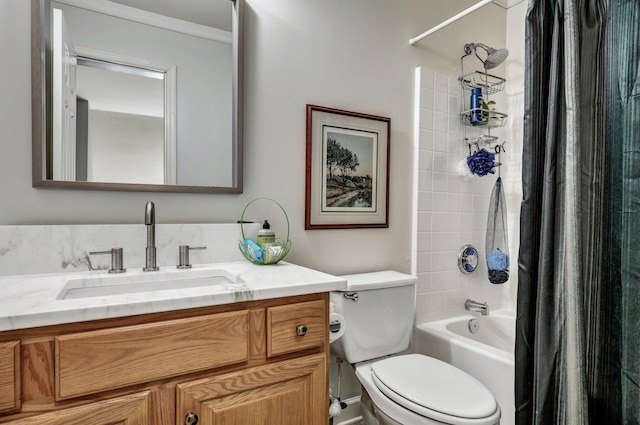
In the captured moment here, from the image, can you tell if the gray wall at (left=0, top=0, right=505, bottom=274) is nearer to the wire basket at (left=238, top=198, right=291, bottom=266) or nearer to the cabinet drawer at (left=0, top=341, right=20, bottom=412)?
the wire basket at (left=238, top=198, right=291, bottom=266)

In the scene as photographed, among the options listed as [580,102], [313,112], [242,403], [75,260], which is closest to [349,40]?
[313,112]

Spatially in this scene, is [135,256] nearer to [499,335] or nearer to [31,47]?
[31,47]

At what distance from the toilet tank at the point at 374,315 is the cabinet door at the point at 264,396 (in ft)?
1.34

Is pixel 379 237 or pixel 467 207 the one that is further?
pixel 467 207

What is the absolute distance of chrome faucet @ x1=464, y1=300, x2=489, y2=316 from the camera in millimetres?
2117

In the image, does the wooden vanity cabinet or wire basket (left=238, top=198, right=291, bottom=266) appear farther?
wire basket (left=238, top=198, right=291, bottom=266)

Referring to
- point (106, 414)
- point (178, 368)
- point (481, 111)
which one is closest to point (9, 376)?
point (106, 414)

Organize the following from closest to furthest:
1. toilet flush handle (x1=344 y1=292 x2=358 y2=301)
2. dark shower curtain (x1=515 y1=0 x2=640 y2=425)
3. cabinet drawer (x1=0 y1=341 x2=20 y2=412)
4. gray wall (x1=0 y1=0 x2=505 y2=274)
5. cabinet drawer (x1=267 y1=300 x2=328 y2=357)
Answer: cabinet drawer (x1=0 y1=341 x2=20 y2=412), dark shower curtain (x1=515 y1=0 x2=640 y2=425), cabinet drawer (x1=267 y1=300 x2=328 y2=357), gray wall (x1=0 y1=0 x2=505 y2=274), toilet flush handle (x1=344 y1=292 x2=358 y2=301)

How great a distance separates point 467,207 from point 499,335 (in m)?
0.78

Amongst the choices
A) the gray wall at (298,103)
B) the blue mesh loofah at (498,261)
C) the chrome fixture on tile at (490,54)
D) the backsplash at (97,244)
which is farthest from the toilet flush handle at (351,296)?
the chrome fixture on tile at (490,54)

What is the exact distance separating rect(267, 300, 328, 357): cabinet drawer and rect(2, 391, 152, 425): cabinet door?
1.08 ft

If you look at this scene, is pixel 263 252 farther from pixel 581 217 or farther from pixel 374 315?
pixel 581 217

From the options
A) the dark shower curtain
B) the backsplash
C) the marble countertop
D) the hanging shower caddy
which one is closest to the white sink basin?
the marble countertop

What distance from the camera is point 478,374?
169 centimetres
